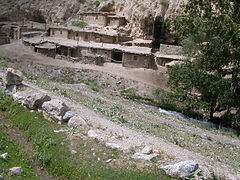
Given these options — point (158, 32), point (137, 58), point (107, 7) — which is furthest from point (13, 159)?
point (107, 7)

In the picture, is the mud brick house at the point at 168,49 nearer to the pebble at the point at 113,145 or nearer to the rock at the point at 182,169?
the pebble at the point at 113,145

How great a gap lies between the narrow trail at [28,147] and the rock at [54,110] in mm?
1968

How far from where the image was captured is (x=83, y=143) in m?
17.8

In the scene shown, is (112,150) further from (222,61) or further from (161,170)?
(222,61)

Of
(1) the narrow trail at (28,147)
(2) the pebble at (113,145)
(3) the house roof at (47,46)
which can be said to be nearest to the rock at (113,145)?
(2) the pebble at (113,145)

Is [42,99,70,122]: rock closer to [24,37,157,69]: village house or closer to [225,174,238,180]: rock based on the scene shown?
[225,174,238,180]: rock

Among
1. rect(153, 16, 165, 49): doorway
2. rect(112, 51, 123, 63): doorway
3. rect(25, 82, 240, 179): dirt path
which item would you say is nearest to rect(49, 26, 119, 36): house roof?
rect(112, 51, 123, 63): doorway

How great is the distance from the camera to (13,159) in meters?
16.2

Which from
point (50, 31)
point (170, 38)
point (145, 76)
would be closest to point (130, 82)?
point (145, 76)

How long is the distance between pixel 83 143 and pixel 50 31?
4012 centimetres

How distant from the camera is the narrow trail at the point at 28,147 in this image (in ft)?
53.0

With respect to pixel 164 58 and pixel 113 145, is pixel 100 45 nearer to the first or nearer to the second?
pixel 164 58

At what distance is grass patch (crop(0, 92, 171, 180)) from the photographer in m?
15.3

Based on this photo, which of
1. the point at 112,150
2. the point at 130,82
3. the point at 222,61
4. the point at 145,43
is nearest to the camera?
the point at 112,150
